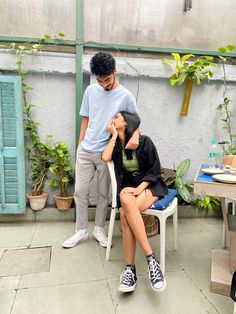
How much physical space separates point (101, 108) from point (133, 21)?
124 centimetres

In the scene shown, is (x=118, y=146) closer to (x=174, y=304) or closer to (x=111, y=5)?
(x=174, y=304)

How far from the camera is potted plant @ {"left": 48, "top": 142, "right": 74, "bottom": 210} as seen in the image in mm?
2650

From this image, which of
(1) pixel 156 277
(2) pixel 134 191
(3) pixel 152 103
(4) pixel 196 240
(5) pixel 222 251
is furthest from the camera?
(3) pixel 152 103

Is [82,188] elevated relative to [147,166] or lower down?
lower down

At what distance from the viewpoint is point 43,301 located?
1.62m

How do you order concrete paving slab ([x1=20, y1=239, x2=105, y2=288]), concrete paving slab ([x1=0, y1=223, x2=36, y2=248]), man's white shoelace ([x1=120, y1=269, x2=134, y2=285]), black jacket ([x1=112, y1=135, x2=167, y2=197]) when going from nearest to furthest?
1. man's white shoelace ([x1=120, y1=269, x2=134, y2=285])
2. concrete paving slab ([x1=20, y1=239, x2=105, y2=288])
3. black jacket ([x1=112, y1=135, x2=167, y2=197])
4. concrete paving slab ([x1=0, y1=223, x2=36, y2=248])

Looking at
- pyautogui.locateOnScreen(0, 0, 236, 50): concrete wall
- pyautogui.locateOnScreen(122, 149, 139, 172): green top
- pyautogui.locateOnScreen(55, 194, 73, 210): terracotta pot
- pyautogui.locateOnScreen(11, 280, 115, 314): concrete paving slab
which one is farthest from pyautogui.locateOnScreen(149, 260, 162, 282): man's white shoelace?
pyautogui.locateOnScreen(0, 0, 236, 50): concrete wall

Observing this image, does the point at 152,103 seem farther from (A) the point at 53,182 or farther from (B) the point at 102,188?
(A) the point at 53,182

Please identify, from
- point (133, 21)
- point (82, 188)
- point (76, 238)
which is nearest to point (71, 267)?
point (76, 238)

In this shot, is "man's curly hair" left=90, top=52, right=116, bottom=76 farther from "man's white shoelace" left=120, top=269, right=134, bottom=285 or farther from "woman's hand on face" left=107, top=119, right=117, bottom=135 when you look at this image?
"man's white shoelace" left=120, top=269, right=134, bottom=285

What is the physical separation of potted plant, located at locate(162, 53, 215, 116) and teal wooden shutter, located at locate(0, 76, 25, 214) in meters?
1.55

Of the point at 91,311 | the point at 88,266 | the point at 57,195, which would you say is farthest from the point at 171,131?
the point at 91,311

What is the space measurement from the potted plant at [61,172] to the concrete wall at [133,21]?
46.2 inches

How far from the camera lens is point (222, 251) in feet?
6.86
